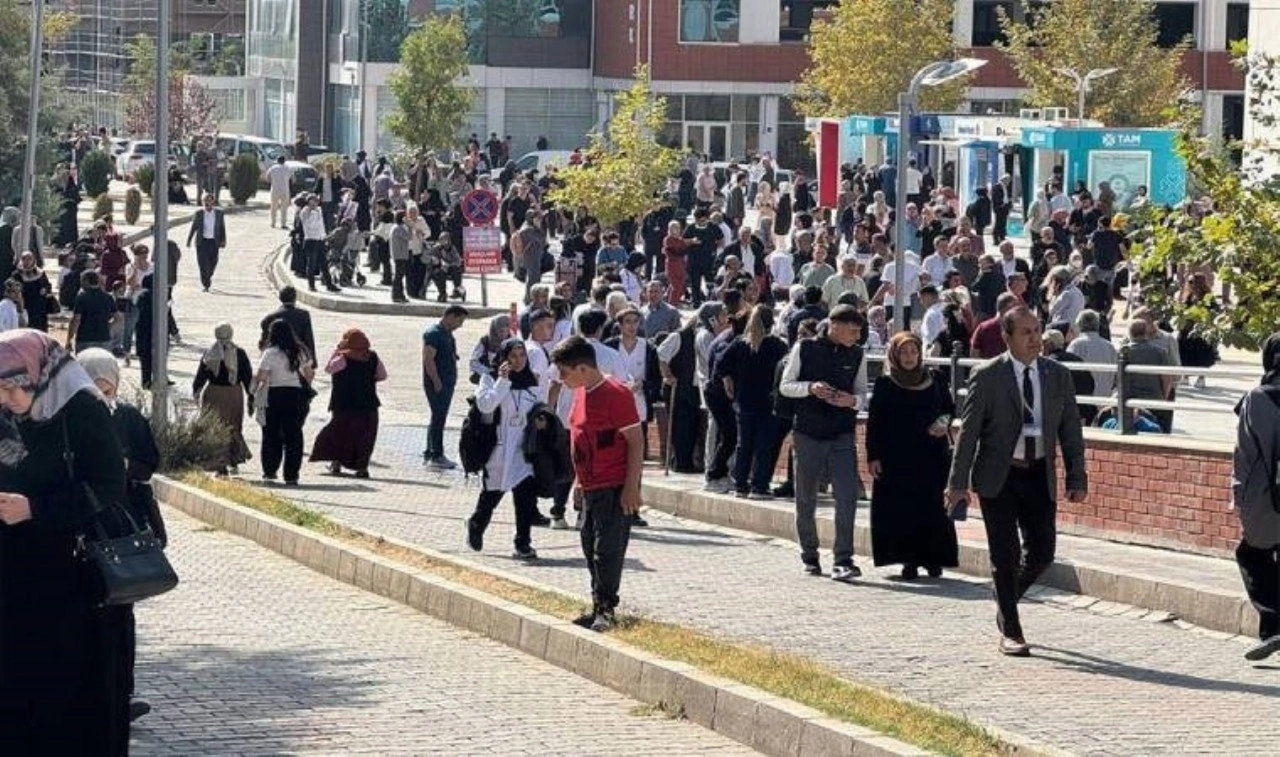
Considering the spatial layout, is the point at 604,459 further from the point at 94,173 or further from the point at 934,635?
the point at 94,173

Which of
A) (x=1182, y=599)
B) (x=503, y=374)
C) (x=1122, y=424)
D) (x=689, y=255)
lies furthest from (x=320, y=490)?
(x=689, y=255)

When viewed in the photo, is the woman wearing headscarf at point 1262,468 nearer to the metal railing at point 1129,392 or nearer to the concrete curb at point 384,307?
the metal railing at point 1129,392

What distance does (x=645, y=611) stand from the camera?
1469 cm

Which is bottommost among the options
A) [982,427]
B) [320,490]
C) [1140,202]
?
[320,490]

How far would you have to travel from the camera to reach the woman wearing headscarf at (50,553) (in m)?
8.59

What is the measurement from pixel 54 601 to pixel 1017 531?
541 cm

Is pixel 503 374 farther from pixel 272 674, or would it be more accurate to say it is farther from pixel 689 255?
pixel 689 255

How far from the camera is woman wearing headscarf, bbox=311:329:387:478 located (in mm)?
22766

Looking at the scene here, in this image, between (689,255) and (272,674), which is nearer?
(272,674)

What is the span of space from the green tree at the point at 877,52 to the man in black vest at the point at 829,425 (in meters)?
57.3

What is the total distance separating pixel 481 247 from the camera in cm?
4078

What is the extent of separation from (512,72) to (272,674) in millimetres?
80238

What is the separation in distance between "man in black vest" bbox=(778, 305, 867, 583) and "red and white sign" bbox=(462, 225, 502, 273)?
80.7ft

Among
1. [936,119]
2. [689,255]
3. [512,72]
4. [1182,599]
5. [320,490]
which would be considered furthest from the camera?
[512,72]
